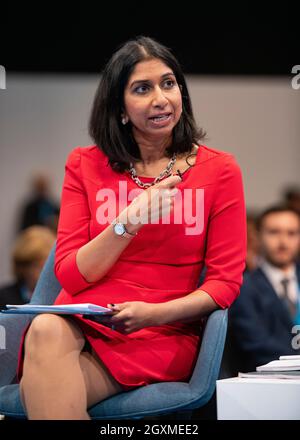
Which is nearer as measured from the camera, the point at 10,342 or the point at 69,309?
the point at 69,309

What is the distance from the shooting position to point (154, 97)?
264 centimetres

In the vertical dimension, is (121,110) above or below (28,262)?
above

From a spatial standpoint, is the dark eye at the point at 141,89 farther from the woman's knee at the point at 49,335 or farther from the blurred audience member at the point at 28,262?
the blurred audience member at the point at 28,262

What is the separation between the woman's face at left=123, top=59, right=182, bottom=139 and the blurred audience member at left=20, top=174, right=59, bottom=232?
6.60m

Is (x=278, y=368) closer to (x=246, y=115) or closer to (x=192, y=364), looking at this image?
(x=192, y=364)

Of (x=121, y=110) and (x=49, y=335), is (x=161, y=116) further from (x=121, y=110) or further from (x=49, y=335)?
(x=49, y=335)

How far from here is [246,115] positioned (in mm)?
9695

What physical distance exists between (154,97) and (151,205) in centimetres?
39

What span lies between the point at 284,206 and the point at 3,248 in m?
5.01

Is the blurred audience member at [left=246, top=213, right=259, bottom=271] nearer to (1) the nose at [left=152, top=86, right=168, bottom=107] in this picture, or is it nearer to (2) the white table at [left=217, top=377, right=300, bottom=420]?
(1) the nose at [left=152, top=86, right=168, bottom=107]

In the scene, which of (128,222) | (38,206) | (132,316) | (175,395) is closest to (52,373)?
(132,316)

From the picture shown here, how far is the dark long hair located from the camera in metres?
2.68

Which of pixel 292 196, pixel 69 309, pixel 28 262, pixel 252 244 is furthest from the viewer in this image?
pixel 292 196

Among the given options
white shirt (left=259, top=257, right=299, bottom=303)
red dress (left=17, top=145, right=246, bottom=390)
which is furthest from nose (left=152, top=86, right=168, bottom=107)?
white shirt (left=259, top=257, right=299, bottom=303)
